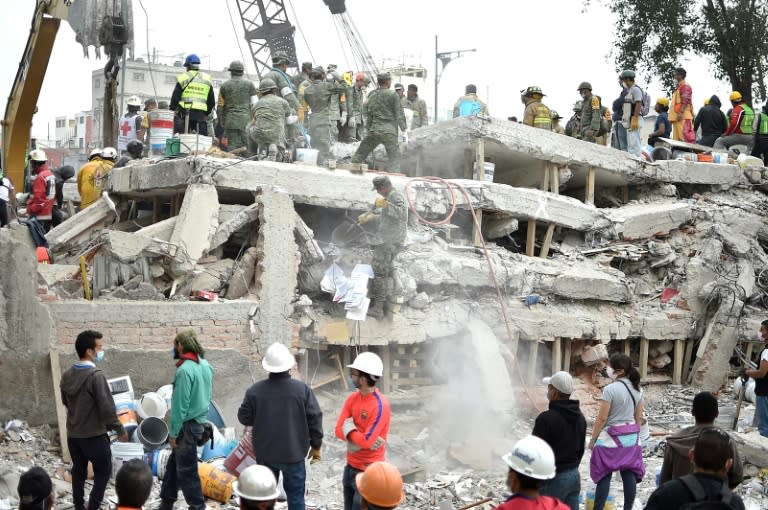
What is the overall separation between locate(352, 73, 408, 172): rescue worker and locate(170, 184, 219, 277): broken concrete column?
2.50 metres

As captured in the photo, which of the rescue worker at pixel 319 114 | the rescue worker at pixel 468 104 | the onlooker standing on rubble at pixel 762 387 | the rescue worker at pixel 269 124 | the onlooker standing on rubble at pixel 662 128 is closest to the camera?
the onlooker standing on rubble at pixel 762 387

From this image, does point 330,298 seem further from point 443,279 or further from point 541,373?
point 541,373

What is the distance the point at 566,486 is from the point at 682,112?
1256 cm

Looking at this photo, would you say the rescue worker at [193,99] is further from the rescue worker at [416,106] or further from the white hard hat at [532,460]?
the white hard hat at [532,460]

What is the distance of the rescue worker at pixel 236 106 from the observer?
41.2ft

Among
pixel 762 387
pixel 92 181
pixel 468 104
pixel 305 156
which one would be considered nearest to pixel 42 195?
pixel 92 181

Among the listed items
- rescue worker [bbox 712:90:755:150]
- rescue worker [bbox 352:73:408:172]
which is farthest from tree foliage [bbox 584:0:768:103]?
rescue worker [bbox 352:73:408:172]

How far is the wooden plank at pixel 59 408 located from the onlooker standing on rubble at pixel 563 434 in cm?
478

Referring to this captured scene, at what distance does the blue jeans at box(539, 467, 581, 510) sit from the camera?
249 inches

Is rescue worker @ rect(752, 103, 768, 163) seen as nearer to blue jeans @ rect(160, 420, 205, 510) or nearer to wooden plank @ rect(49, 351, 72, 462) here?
wooden plank @ rect(49, 351, 72, 462)

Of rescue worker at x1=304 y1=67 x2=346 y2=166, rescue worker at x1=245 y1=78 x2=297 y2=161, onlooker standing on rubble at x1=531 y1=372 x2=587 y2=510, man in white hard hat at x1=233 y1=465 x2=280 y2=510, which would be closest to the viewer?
man in white hard hat at x1=233 y1=465 x2=280 y2=510

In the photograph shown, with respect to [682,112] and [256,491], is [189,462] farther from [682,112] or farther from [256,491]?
[682,112]

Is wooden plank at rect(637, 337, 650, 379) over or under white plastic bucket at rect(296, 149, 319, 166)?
under

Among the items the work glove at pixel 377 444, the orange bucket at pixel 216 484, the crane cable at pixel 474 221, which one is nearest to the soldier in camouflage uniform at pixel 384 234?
the crane cable at pixel 474 221
